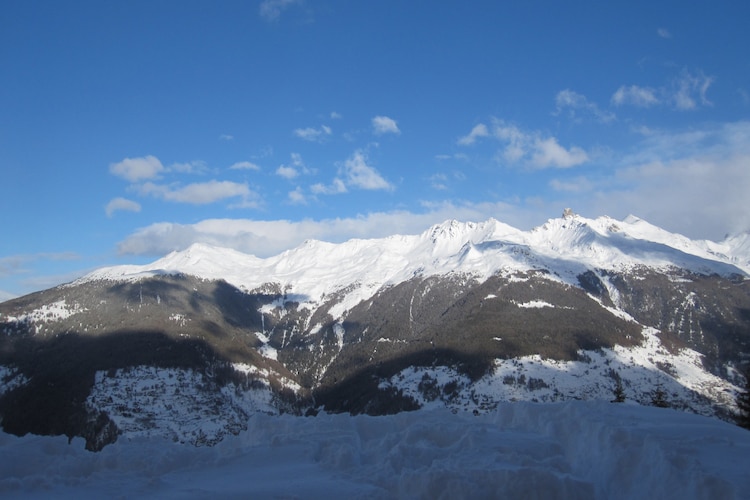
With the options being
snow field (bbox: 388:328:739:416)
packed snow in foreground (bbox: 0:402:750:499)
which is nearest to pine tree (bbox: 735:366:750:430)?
packed snow in foreground (bbox: 0:402:750:499)

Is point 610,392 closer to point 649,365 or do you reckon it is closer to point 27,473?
point 649,365

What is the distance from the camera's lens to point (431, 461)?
20.5 m

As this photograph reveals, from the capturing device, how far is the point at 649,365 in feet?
564

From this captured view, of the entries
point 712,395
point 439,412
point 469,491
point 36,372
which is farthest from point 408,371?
point 469,491

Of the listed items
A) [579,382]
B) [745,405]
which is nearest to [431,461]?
[745,405]

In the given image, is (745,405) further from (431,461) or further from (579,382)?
(579,382)

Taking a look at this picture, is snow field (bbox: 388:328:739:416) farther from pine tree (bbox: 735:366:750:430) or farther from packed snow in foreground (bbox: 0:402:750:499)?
packed snow in foreground (bbox: 0:402:750:499)

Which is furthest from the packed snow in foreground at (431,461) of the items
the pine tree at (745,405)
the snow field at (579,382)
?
the snow field at (579,382)

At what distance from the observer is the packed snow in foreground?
17.0 metres

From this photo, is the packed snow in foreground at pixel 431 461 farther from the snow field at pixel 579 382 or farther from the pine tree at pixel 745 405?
the snow field at pixel 579 382

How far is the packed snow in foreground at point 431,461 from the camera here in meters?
17.0

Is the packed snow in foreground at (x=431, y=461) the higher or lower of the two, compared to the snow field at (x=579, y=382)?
higher

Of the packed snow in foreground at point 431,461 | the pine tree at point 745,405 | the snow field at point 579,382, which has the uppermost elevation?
the packed snow in foreground at point 431,461

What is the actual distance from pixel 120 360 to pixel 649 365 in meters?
181
